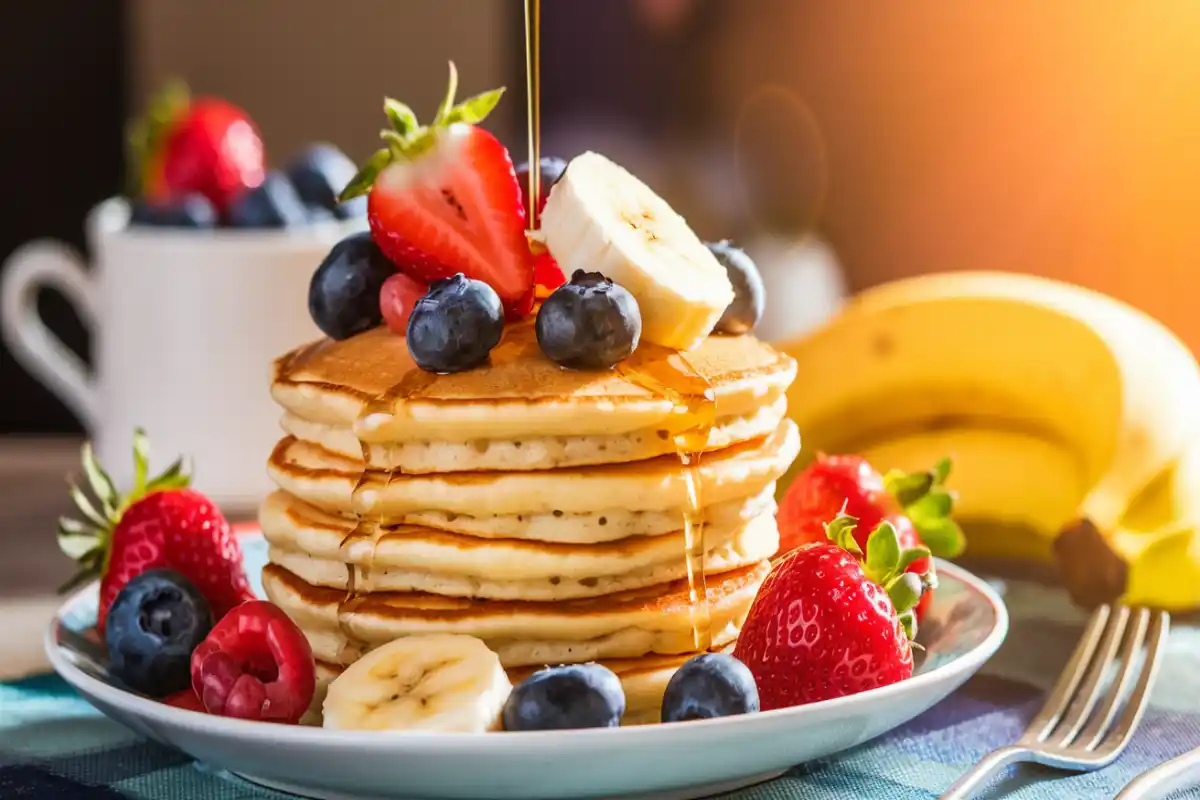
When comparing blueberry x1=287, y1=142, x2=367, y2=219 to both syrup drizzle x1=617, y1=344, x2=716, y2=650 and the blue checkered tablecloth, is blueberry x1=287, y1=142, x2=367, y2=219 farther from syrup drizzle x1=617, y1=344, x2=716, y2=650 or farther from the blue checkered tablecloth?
syrup drizzle x1=617, y1=344, x2=716, y2=650

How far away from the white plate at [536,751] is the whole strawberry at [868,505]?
1.13ft

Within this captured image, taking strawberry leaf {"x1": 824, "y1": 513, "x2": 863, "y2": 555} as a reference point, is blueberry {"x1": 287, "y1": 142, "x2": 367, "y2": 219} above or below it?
above

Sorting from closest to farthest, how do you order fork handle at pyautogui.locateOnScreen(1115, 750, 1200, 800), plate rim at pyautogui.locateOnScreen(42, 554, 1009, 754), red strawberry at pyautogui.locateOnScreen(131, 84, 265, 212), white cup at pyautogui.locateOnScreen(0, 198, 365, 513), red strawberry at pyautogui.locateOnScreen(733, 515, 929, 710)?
plate rim at pyautogui.locateOnScreen(42, 554, 1009, 754) < fork handle at pyautogui.locateOnScreen(1115, 750, 1200, 800) < red strawberry at pyautogui.locateOnScreen(733, 515, 929, 710) < white cup at pyautogui.locateOnScreen(0, 198, 365, 513) < red strawberry at pyautogui.locateOnScreen(131, 84, 265, 212)

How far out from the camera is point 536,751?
94cm

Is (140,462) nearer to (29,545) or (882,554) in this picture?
(29,545)

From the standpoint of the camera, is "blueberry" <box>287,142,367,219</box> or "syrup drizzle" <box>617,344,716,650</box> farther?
"blueberry" <box>287,142,367,219</box>

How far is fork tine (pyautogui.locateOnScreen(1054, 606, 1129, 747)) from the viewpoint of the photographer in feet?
3.98

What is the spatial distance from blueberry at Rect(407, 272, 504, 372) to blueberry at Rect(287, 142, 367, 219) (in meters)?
1.04

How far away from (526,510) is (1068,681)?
1.71ft

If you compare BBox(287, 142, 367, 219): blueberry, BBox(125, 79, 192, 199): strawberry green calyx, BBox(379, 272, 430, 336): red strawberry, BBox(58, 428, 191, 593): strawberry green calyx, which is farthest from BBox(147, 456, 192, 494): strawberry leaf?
BBox(125, 79, 192, 199): strawberry green calyx

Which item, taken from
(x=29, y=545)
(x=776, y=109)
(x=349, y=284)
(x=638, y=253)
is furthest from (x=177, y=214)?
(x=776, y=109)

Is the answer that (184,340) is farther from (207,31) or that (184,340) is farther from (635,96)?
(635,96)

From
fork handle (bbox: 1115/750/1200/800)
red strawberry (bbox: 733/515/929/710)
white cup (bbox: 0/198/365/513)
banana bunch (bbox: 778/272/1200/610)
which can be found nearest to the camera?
fork handle (bbox: 1115/750/1200/800)

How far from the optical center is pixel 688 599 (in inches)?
47.6
